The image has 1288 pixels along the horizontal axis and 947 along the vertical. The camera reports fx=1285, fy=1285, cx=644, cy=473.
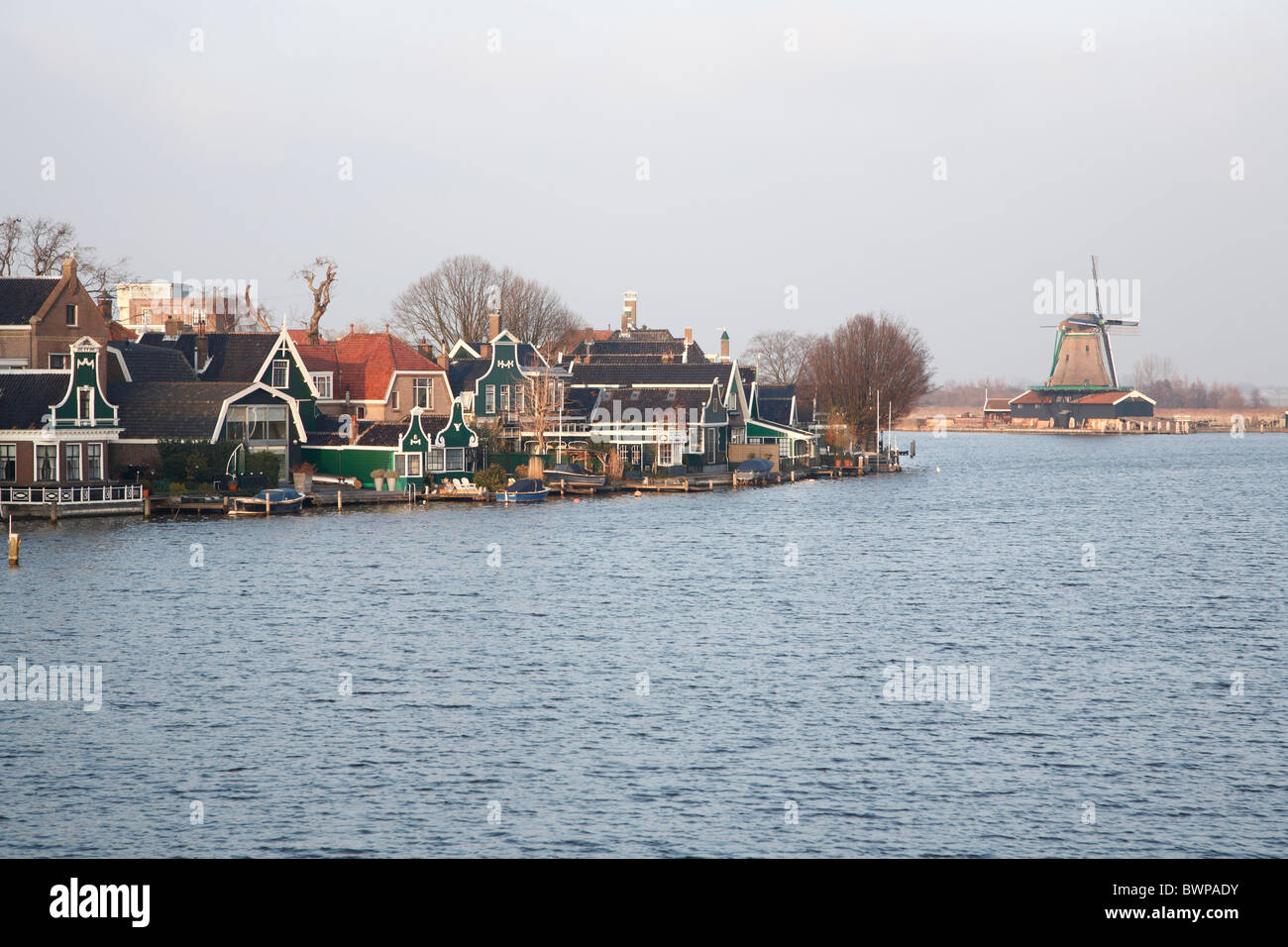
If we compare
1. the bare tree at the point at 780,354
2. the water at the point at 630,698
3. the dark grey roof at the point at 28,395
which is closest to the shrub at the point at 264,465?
the water at the point at 630,698

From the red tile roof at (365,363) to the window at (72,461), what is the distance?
2040 centimetres

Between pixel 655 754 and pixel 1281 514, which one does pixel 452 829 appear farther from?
pixel 1281 514

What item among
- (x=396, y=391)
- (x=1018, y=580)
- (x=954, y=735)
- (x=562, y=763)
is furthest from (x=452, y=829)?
(x=396, y=391)

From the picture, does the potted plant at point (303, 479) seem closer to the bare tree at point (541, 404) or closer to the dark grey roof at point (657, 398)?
the bare tree at point (541, 404)

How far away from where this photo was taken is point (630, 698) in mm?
31000

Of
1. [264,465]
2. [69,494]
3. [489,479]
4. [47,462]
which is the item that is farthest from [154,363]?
[489,479]

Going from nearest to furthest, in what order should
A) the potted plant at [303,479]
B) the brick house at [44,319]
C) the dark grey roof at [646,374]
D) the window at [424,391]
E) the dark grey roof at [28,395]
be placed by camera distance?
the dark grey roof at [28,395]
the brick house at [44,319]
the potted plant at [303,479]
the window at [424,391]
the dark grey roof at [646,374]

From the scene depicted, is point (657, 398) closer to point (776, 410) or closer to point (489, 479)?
point (489, 479)

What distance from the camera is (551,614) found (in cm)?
4328

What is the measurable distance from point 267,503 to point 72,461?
10.0 m

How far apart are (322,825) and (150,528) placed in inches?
1758

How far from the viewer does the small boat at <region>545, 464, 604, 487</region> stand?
294ft

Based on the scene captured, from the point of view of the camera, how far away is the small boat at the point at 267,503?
6950 cm
